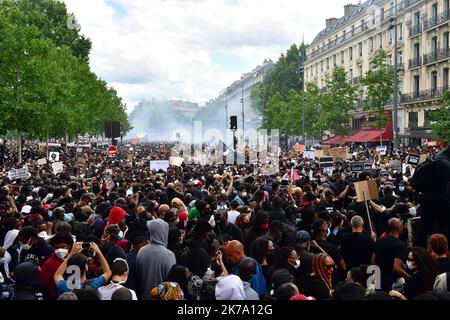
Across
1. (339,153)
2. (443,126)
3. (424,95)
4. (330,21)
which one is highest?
(330,21)

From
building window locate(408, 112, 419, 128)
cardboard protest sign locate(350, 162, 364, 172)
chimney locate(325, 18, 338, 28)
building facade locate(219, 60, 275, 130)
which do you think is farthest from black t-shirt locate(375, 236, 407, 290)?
building facade locate(219, 60, 275, 130)

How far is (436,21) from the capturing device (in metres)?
46.2

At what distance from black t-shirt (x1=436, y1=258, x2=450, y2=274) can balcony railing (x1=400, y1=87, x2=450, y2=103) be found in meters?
40.4

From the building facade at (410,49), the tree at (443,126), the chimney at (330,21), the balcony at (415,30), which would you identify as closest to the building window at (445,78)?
the building facade at (410,49)

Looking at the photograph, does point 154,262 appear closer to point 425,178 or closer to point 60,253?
point 60,253

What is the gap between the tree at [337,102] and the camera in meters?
58.2

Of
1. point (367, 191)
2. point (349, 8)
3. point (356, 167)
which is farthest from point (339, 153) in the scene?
point (349, 8)

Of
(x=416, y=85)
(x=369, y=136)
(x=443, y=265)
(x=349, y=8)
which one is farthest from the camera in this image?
(x=349, y=8)

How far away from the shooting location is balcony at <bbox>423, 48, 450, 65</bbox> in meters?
45.2

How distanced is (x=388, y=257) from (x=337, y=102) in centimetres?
5372

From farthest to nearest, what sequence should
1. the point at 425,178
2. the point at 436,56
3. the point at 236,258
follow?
1. the point at 436,56
2. the point at 425,178
3. the point at 236,258

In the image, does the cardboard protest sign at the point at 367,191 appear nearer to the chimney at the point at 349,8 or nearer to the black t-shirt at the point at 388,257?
the black t-shirt at the point at 388,257

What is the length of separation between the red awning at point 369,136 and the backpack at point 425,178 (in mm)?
48112

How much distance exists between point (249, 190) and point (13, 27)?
2404 cm
